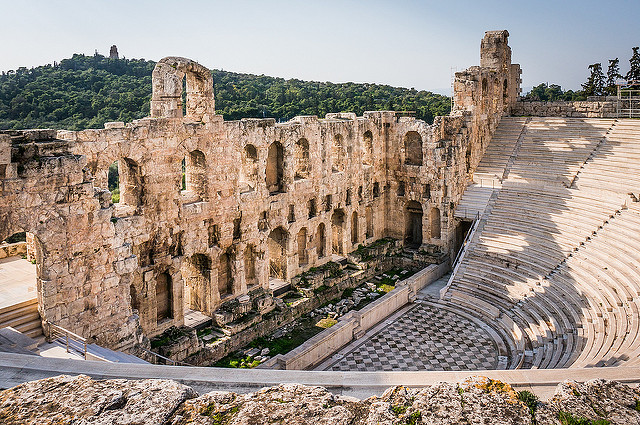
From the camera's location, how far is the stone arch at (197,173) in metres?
20.2

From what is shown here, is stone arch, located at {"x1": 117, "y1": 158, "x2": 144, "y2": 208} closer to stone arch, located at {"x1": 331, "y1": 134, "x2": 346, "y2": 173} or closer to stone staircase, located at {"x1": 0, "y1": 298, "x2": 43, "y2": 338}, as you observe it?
stone staircase, located at {"x1": 0, "y1": 298, "x2": 43, "y2": 338}

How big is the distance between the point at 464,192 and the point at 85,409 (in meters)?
26.5

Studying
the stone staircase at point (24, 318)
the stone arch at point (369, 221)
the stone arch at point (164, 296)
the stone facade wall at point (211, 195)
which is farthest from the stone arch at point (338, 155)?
the stone staircase at point (24, 318)

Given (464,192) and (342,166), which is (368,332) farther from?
(464,192)

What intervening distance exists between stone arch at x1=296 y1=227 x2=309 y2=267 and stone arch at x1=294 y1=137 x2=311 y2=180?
8.28 feet

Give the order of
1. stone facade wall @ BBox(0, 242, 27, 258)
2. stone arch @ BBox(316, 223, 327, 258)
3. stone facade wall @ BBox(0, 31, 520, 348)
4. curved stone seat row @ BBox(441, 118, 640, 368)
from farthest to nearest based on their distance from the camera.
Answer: stone arch @ BBox(316, 223, 327, 258) → stone facade wall @ BBox(0, 242, 27, 258) → curved stone seat row @ BBox(441, 118, 640, 368) → stone facade wall @ BBox(0, 31, 520, 348)

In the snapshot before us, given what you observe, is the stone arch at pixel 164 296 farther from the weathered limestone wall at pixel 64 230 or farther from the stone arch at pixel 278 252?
the stone arch at pixel 278 252

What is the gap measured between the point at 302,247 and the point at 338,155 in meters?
5.23

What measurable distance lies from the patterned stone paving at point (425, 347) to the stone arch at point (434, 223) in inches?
273

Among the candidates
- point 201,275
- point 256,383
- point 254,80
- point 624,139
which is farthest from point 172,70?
point 254,80

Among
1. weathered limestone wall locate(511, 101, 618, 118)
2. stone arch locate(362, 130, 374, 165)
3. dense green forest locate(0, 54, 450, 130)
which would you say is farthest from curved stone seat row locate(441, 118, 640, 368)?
dense green forest locate(0, 54, 450, 130)

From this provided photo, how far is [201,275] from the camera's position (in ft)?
67.4

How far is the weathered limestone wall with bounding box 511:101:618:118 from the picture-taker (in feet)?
103

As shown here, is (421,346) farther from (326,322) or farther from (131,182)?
(131,182)
